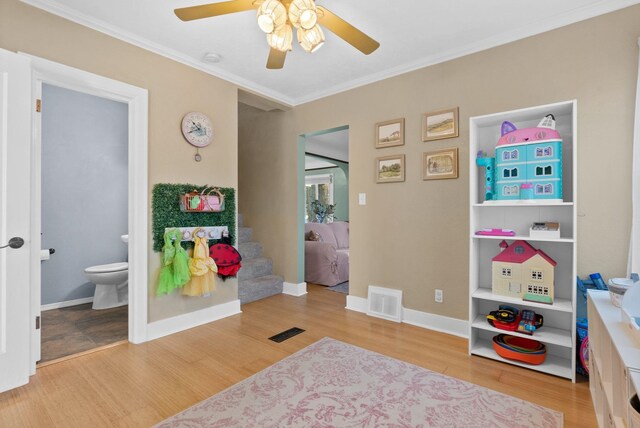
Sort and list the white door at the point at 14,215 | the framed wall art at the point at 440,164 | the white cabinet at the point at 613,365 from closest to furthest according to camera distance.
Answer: the white cabinet at the point at 613,365 → the white door at the point at 14,215 → the framed wall art at the point at 440,164

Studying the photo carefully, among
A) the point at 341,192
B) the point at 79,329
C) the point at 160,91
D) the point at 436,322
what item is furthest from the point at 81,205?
the point at 341,192

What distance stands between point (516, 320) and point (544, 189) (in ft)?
3.11

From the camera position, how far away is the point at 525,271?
2270mm

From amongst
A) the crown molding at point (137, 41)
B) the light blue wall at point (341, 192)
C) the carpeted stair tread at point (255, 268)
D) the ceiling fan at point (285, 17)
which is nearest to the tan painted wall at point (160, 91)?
the crown molding at point (137, 41)

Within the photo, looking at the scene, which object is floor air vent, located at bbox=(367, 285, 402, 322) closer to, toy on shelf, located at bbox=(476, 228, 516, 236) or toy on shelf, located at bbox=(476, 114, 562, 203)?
toy on shelf, located at bbox=(476, 228, 516, 236)

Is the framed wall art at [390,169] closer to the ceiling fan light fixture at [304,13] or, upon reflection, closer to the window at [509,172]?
the window at [509,172]

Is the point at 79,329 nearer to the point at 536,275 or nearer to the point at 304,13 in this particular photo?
the point at 304,13

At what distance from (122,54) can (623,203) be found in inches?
151

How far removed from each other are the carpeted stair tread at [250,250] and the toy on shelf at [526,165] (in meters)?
2.99

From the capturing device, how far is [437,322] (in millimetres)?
2963

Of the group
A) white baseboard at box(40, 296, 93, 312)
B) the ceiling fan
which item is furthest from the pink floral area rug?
white baseboard at box(40, 296, 93, 312)

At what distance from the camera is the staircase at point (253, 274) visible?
12.7ft

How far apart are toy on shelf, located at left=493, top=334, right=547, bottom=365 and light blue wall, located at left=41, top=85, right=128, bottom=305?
4.27 metres

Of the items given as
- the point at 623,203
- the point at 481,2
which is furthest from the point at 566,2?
the point at 623,203
